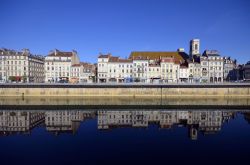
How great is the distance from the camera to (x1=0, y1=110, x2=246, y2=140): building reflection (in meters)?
25.1

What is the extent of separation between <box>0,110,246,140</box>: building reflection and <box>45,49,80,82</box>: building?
37.0 m

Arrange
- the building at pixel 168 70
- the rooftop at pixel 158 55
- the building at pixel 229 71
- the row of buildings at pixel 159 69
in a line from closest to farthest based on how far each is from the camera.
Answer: the row of buildings at pixel 159 69, the building at pixel 168 70, the rooftop at pixel 158 55, the building at pixel 229 71

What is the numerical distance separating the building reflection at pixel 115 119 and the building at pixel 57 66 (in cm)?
3702

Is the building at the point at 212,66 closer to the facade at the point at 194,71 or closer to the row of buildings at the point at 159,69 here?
the row of buildings at the point at 159,69

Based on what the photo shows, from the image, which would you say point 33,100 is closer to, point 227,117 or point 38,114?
point 38,114

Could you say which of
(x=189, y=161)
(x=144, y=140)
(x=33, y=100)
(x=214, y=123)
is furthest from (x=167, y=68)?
(x=189, y=161)

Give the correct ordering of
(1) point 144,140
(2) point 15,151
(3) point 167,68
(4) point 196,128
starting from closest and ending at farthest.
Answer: (2) point 15,151 < (1) point 144,140 < (4) point 196,128 < (3) point 167,68

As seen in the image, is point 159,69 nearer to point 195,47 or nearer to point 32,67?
point 195,47

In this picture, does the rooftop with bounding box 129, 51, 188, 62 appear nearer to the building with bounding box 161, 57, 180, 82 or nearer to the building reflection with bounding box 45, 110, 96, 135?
the building with bounding box 161, 57, 180, 82

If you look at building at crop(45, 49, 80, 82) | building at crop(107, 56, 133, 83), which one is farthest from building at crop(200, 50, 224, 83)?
building at crop(45, 49, 80, 82)

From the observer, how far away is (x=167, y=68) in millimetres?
70938

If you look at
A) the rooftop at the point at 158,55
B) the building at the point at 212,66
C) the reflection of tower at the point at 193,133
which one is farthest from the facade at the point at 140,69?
the reflection of tower at the point at 193,133

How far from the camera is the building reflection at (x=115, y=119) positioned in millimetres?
25062

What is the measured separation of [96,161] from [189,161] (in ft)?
18.2
